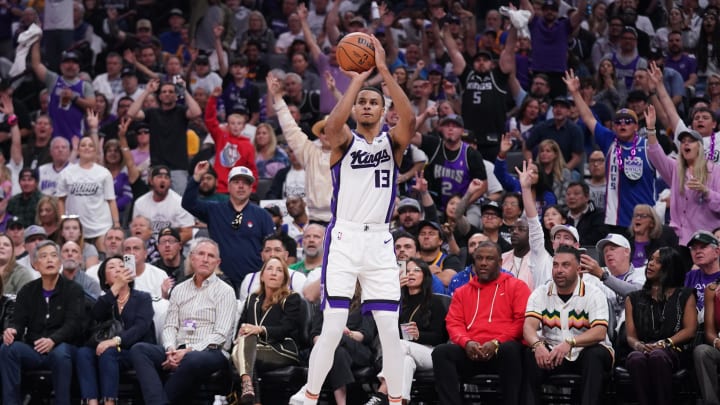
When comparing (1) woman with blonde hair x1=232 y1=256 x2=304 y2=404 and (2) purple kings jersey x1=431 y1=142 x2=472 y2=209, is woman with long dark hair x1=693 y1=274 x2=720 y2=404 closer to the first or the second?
(1) woman with blonde hair x1=232 y1=256 x2=304 y2=404

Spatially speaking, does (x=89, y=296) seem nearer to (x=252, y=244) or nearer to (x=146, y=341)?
(x=146, y=341)

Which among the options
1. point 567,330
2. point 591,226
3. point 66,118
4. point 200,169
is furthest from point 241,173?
point 66,118

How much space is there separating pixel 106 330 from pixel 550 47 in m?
9.17

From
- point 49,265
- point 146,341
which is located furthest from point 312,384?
point 49,265

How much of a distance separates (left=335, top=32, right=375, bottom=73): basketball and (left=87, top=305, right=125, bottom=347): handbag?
389 centimetres

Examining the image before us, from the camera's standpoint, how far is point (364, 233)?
29.1ft

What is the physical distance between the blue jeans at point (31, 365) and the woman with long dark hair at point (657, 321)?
499 centimetres

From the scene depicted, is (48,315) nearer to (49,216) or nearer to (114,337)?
(114,337)

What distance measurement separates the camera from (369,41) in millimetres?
8969

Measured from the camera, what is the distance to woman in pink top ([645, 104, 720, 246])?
12.5 meters

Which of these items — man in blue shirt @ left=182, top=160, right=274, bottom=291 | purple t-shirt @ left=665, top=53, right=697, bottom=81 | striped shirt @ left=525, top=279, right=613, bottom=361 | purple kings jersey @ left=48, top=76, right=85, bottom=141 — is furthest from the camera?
purple t-shirt @ left=665, top=53, right=697, bottom=81

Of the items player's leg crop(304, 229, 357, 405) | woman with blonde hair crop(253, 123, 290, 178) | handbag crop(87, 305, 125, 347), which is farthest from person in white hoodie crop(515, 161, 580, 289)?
woman with blonde hair crop(253, 123, 290, 178)

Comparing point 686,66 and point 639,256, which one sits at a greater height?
point 686,66

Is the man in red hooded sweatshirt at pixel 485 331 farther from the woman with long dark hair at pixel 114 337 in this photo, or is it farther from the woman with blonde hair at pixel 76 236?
the woman with blonde hair at pixel 76 236
